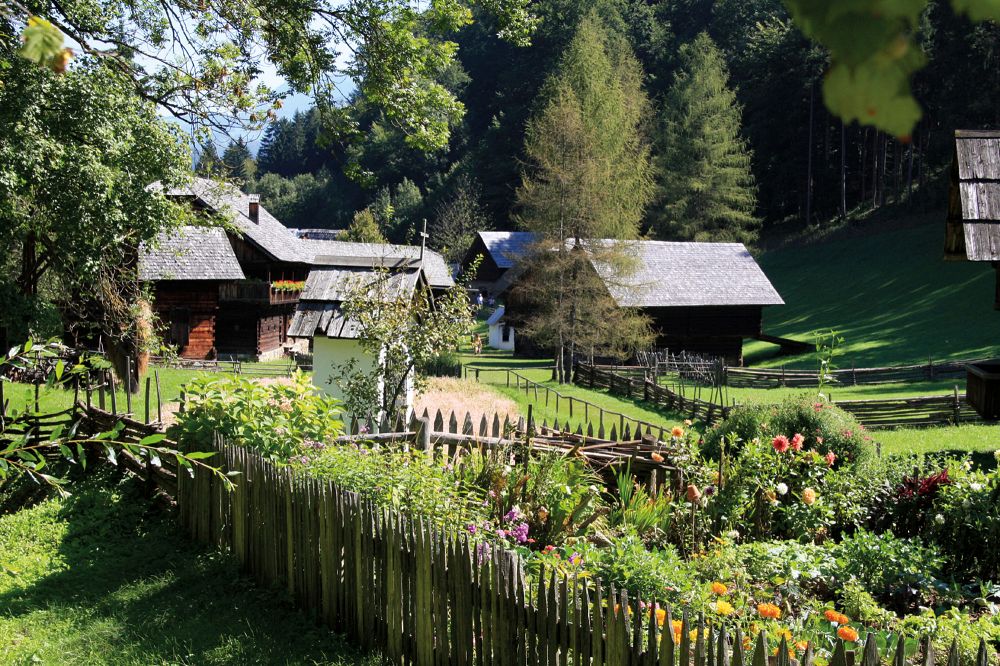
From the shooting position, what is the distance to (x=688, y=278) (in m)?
37.7

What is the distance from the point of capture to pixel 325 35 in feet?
34.2

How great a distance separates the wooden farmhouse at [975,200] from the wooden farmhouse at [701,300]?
2285 cm

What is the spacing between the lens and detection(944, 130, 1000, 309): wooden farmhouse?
1112 centimetres

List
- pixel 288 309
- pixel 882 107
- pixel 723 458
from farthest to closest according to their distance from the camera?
1. pixel 288 309
2. pixel 723 458
3. pixel 882 107

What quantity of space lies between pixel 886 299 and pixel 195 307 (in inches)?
1268

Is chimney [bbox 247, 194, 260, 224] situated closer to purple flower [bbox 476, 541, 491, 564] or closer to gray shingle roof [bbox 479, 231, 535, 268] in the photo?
gray shingle roof [bbox 479, 231, 535, 268]

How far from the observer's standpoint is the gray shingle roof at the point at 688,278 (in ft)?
113

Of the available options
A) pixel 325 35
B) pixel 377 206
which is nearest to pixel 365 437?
pixel 325 35

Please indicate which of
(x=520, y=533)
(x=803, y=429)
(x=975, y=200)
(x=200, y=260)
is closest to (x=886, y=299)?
(x=975, y=200)

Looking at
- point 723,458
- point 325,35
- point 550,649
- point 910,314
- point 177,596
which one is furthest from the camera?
point 910,314

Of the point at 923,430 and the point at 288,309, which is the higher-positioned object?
the point at 288,309

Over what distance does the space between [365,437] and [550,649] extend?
444cm

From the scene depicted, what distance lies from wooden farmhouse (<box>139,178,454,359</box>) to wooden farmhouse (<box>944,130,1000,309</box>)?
61.8 feet

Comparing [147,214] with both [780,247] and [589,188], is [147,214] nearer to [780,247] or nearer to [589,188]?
[589,188]
